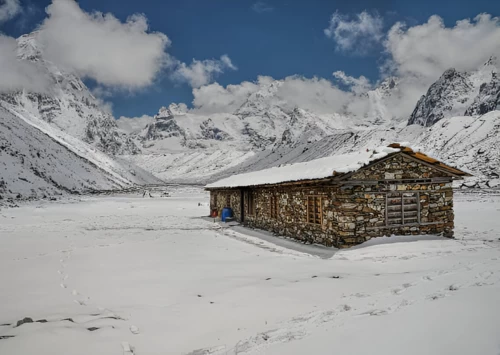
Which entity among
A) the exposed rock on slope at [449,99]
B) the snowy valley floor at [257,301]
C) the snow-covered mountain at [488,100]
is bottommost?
the snowy valley floor at [257,301]

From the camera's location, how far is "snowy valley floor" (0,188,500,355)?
180 inches

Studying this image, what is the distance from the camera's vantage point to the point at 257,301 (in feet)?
22.2

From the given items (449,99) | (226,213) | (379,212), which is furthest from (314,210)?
(449,99)

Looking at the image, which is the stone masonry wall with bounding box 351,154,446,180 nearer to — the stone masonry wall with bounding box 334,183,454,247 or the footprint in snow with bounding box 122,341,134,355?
the stone masonry wall with bounding box 334,183,454,247

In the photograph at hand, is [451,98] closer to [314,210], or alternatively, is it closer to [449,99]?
[449,99]

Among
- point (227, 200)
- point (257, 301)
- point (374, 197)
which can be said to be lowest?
point (257, 301)

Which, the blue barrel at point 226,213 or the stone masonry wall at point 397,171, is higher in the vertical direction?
the stone masonry wall at point 397,171

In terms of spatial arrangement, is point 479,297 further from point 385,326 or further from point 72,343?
point 72,343

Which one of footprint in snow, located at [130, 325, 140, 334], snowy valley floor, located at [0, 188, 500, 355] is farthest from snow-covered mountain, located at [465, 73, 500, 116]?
footprint in snow, located at [130, 325, 140, 334]

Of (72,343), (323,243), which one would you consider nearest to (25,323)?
(72,343)

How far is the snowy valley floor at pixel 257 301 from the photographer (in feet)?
15.0

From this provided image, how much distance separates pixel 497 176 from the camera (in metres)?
55.8

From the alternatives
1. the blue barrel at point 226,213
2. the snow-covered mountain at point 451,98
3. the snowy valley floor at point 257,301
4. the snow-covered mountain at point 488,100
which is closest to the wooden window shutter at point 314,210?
the snowy valley floor at point 257,301

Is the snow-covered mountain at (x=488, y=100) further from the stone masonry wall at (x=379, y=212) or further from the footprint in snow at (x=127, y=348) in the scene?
the footprint in snow at (x=127, y=348)
